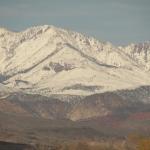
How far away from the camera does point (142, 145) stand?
627 feet
